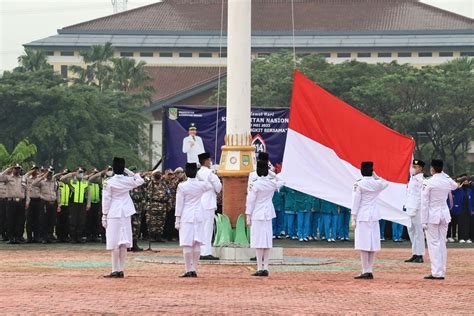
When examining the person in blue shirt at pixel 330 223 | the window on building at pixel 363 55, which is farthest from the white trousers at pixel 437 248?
the window on building at pixel 363 55

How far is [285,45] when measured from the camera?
104 meters

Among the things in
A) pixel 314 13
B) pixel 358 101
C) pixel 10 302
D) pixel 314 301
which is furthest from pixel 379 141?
pixel 314 13

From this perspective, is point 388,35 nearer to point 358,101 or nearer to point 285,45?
point 285,45

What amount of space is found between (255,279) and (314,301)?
3195 mm

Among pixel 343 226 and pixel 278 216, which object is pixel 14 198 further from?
pixel 343 226

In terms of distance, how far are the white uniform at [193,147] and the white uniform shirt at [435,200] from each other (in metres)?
9.97

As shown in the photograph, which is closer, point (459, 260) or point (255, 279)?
point (255, 279)

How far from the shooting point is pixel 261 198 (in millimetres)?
19219

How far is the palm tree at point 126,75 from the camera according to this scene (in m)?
79.6

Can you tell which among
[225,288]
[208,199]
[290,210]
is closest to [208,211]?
[208,199]

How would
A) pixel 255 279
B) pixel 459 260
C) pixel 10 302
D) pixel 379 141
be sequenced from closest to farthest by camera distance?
1. pixel 10 302
2. pixel 255 279
3. pixel 459 260
4. pixel 379 141

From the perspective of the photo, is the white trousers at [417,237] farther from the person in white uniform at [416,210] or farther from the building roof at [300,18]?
the building roof at [300,18]

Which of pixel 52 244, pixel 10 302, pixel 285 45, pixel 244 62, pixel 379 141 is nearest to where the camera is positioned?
pixel 10 302

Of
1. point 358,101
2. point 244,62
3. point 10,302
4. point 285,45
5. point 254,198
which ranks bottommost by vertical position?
point 10,302
